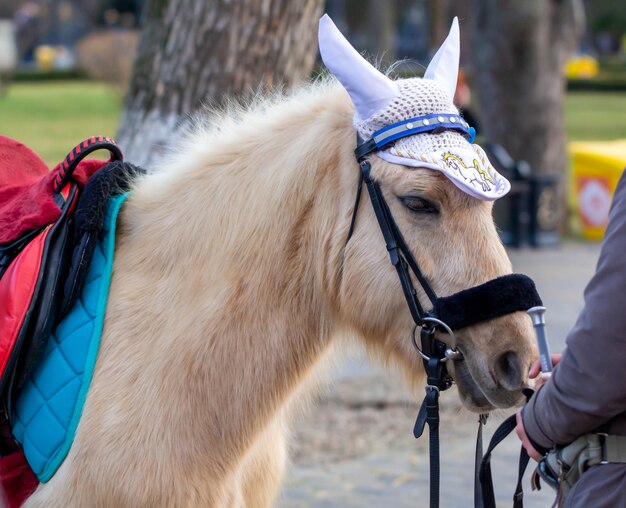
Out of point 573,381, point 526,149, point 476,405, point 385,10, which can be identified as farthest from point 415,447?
point 385,10

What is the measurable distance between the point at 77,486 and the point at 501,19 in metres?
11.1

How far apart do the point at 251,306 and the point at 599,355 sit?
112 centimetres

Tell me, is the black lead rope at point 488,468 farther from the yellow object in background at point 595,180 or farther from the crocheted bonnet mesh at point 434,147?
the yellow object in background at point 595,180

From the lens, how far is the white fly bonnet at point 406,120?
2.68m

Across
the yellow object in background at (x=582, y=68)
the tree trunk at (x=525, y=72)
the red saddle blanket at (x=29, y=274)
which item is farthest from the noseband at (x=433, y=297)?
the yellow object in background at (x=582, y=68)

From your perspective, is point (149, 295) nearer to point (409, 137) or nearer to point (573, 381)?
point (409, 137)

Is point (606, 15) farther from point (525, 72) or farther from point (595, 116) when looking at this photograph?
point (525, 72)

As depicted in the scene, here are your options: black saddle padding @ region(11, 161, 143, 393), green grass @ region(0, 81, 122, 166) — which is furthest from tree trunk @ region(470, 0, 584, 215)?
black saddle padding @ region(11, 161, 143, 393)

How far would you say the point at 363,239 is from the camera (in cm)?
278

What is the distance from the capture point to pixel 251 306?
9.53ft

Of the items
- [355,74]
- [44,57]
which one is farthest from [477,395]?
[44,57]

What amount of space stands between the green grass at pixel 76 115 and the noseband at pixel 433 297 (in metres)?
16.2

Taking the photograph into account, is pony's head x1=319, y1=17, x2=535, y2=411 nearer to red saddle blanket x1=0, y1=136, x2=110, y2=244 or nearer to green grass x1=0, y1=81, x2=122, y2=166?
red saddle blanket x1=0, y1=136, x2=110, y2=244

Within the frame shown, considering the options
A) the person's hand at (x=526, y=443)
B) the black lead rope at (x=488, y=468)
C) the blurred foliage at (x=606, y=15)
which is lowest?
the blurred foliage at (x=606, y=15)
